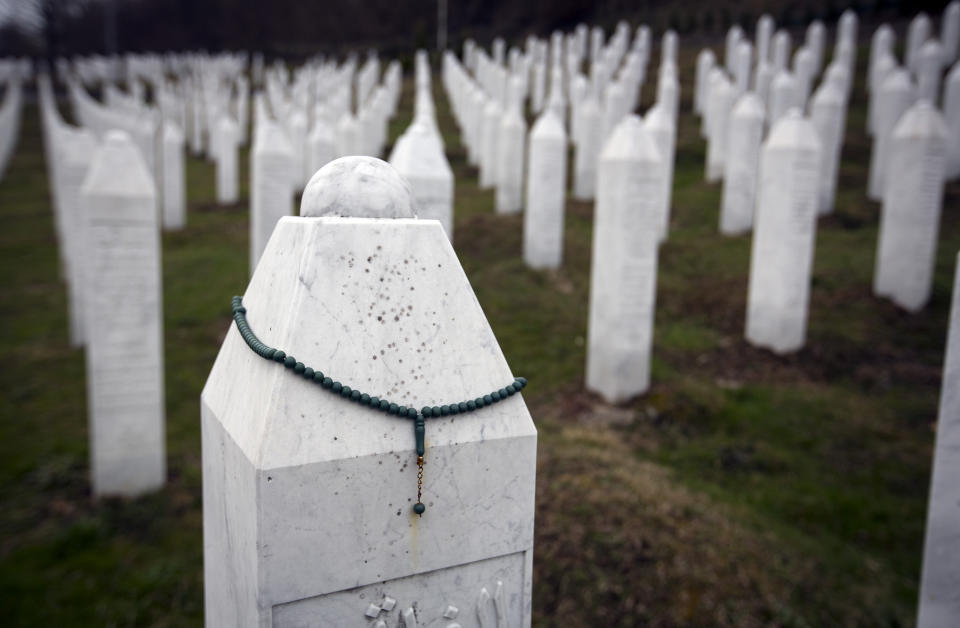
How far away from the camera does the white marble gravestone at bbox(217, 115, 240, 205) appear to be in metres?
17.4

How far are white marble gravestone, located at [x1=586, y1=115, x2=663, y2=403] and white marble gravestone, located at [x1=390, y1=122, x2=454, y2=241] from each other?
5.90 feet

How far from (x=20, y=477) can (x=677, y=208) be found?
488 inches

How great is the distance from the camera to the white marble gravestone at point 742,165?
1246 centimetres

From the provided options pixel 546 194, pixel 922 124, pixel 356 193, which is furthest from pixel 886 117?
pixel 356 193

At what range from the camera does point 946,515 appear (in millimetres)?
3465

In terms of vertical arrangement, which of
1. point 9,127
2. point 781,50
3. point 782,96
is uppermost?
point 781,50

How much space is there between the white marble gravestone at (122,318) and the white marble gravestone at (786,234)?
7.12 meters

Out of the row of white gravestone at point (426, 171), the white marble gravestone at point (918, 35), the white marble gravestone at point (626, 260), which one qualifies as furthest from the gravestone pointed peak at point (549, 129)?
the white marble gravestone at point (918, 35)

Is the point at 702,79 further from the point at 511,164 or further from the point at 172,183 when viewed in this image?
the point at 172,183

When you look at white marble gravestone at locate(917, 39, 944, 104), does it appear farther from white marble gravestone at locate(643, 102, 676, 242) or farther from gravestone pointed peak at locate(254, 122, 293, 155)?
gravestone pointed peak at locate(254, 122, 293, 155)

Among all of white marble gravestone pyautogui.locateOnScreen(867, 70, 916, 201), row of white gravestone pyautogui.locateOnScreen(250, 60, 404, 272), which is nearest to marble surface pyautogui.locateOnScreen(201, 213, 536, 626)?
row of white gravestone pyautogui.locateOnScreen(250, 60, 404, 272)

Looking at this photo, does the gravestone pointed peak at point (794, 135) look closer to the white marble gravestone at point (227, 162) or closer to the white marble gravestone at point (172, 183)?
the white marble gravestone at point (172, 183)

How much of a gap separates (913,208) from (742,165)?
11.4 feet

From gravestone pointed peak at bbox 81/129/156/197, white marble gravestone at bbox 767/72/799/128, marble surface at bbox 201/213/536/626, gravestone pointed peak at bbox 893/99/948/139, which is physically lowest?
marble surface at bbox 201/213/536/626
